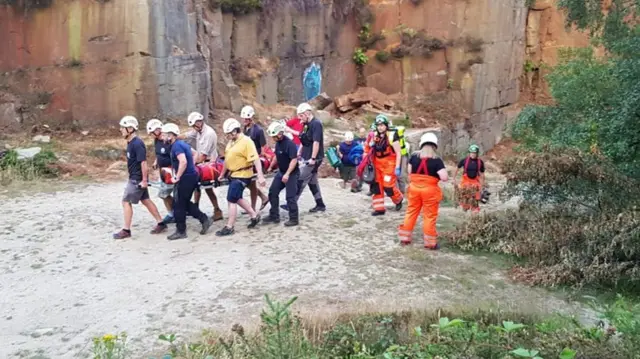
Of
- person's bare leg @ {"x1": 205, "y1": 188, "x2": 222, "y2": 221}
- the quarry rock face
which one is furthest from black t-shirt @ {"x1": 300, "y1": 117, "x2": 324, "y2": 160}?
the quarry rock face

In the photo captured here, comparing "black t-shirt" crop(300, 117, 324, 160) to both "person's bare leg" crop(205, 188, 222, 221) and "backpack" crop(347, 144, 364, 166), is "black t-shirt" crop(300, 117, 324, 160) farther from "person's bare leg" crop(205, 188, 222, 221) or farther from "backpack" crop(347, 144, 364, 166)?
"backpack" crop(347, 144, 364, 166)

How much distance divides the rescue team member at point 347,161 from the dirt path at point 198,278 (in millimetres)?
2890

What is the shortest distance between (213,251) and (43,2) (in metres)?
10.5

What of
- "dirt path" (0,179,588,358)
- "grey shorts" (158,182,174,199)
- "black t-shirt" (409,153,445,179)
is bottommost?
"dirt path" (0,179,588,358)

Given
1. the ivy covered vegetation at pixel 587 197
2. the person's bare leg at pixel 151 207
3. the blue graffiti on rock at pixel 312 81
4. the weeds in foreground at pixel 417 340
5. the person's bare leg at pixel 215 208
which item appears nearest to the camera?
the weeds in foreground at pixel 417 340

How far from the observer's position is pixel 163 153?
9836 millimetres

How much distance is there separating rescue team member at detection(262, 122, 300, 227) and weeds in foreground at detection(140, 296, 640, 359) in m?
3.73

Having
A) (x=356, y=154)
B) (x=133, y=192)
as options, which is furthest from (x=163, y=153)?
(x=356, y=154)

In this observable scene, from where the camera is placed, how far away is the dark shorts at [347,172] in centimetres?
1423

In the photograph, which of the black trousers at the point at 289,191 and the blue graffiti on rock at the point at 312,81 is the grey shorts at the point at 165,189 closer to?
the black trousers at the point at 289,191

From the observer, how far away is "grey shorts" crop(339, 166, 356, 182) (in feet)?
46.7

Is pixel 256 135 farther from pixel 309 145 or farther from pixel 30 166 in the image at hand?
pixel 30 166

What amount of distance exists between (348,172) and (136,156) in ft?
19.0

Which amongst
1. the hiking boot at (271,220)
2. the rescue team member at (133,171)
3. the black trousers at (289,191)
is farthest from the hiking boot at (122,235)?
the black trousers at (289,191)
